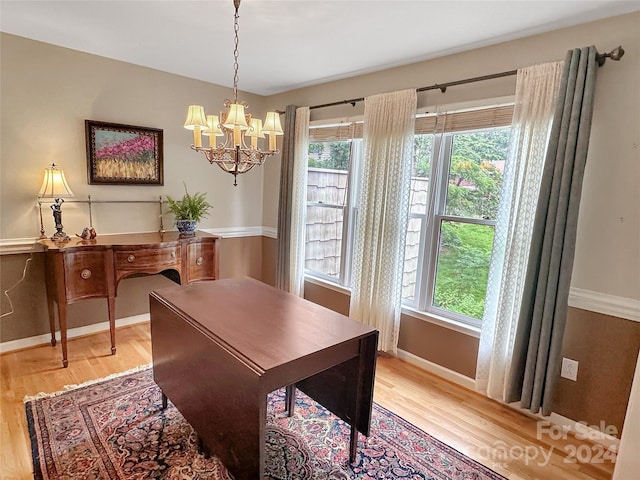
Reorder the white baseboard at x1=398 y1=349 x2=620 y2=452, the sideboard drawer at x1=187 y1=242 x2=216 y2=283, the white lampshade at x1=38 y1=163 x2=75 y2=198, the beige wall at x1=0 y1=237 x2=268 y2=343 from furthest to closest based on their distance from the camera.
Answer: the sideboard drawer at x1=187 y1=242 x2=216 y2=283 → the beige wall at x1=0 y1=237 x2=268 y2=343 → the white lampshade at x1=38 y1=163 x2=75 y2=198 → the white baseboard at x1=398 y1=349 x2=620 y2=452

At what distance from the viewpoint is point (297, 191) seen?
3.61 meters

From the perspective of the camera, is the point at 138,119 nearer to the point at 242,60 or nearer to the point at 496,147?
the point at 242,60

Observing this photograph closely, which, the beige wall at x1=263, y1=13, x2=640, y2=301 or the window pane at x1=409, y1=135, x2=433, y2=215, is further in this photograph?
the window pane at x1=409, y1=135, x2=433, y2=215

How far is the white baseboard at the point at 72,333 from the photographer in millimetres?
2814

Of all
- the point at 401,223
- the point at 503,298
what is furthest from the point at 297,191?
the point at 503,298

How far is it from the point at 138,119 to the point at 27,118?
80 cm

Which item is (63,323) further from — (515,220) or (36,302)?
(515,220)

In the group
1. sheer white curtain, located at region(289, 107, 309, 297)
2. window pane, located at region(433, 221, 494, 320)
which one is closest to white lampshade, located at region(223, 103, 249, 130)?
window pane, located at region(433, 221, 494, 320)

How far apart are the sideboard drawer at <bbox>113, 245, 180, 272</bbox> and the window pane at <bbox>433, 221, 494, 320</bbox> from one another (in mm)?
2218

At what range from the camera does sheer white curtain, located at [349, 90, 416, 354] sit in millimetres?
2744

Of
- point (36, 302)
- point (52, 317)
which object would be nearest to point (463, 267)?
point (52, 317)

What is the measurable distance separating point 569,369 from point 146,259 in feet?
10.2

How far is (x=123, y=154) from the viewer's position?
3.15 m

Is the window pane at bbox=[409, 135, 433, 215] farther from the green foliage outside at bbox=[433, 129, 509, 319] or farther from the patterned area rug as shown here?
the patterned area rug
